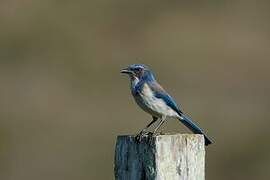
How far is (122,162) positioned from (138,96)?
2.66 meters

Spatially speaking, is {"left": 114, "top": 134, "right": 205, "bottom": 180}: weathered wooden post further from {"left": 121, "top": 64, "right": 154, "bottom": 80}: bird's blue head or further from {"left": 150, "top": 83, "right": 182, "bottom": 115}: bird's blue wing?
{"left": 121, "top": 64, "right": 154, "bottom": 80}: bird's blue head

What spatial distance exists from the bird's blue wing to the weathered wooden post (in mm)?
2404

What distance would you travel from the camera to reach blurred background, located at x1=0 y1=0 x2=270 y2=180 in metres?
15.7

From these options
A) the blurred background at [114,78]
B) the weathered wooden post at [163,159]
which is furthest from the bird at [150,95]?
the blurred background at [114,78]

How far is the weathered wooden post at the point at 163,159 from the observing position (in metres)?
6.30

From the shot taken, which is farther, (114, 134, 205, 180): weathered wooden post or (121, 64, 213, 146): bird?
(121, 64, 213, 146): bird

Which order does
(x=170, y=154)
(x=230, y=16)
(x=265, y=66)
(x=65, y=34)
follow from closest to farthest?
(x=170, y=154) < (x=265, y=66) < (x=65, y=34) < (x=230, y=16)

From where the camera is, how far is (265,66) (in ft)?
72.2

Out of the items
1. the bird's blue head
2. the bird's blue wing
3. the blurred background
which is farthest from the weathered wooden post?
the blurred background

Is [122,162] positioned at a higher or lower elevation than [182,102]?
lower

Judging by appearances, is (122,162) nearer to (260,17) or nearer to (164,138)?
(164,138)

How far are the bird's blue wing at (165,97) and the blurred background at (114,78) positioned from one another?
5.62 metres

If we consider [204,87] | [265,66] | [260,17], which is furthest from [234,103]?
[260,17]

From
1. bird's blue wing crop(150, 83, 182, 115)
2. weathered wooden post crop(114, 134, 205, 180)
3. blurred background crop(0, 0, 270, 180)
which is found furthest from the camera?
blurred background crop(0, 0, 270, 180)
